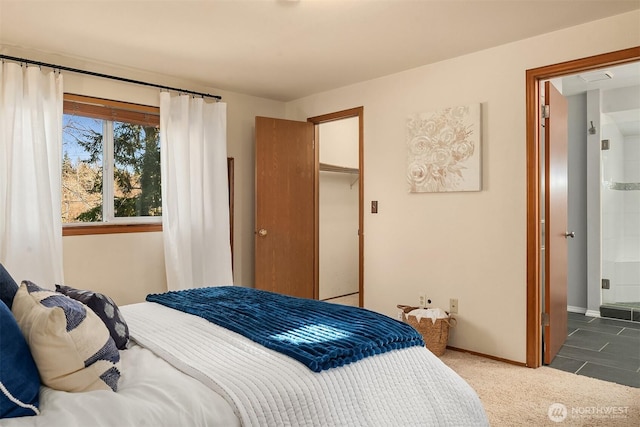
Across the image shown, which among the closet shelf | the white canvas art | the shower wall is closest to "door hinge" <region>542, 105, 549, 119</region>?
the white canvas art

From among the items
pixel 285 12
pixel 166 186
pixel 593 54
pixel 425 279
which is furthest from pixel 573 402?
pixel 166 186

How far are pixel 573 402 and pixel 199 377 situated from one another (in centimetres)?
233

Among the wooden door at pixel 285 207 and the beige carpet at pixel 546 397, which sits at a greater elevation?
the wooden door at pixel 285 207

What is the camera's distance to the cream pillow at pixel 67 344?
4.20ft

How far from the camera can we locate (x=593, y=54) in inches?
120

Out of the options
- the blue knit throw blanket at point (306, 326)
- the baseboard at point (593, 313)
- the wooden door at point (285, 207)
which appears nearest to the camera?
the blue knit throw blanket at point (306, 326)

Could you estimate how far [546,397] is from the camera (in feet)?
9.09

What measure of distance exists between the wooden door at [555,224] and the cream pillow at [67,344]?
10.1ft

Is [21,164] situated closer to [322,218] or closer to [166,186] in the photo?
[166,186]

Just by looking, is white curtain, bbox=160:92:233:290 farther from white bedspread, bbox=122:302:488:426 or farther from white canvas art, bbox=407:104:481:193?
white bedspread, bbox=122:302:488:426

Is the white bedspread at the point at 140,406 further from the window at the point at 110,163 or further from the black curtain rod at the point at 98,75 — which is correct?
the black curtain rod at the point at 98,75

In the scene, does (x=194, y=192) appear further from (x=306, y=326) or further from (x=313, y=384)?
(x=313, y=384)

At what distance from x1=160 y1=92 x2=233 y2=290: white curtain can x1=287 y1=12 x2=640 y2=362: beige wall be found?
1393 mm

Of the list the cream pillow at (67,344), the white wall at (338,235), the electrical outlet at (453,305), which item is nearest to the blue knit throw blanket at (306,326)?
the cream pillow at (67,344)
